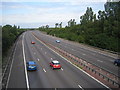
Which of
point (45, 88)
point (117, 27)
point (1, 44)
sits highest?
point (117, 27)

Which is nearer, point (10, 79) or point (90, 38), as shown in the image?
point (10, 79)

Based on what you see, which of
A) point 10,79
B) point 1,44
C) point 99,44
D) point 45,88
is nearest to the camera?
point 45,88

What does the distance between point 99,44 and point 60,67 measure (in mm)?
30609

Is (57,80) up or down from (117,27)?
down

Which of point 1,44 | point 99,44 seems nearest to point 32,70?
point 1,44

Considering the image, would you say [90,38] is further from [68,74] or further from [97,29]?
[68,74]

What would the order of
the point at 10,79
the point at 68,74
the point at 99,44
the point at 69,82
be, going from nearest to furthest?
the point at 69,82, the point at 10,79, the point at 68,74, the point at 99,44

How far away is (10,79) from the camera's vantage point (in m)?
22.5

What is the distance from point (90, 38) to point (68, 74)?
40417 millimetres

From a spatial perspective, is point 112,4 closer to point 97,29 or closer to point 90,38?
point 97,29

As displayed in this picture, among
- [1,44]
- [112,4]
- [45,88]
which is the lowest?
[45,88]

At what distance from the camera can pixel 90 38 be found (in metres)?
63.3

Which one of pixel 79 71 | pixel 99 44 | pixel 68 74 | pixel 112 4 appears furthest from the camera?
pixel 112 4

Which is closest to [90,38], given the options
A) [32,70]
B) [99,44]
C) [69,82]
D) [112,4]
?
[99,44]
